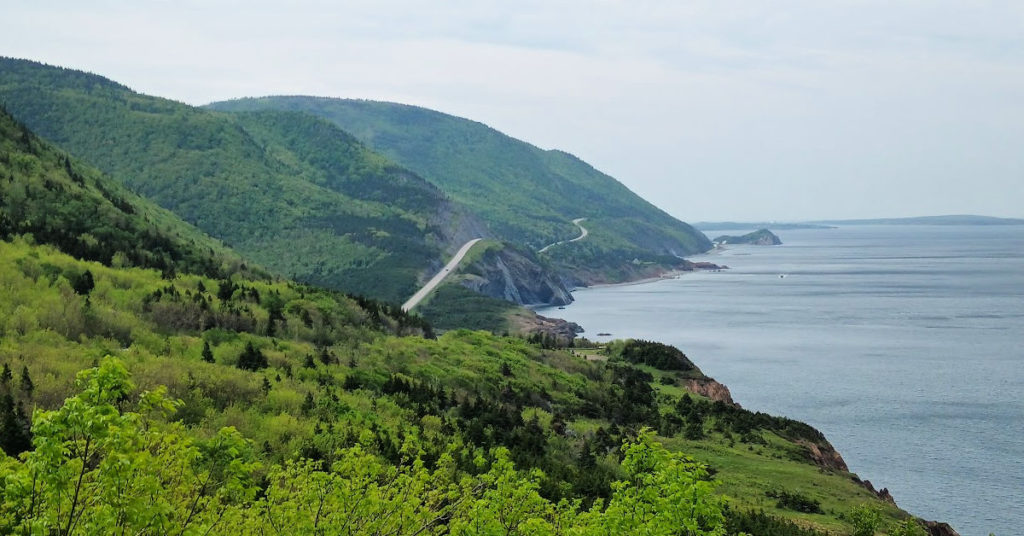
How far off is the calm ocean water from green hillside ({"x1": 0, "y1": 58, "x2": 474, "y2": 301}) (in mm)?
40545

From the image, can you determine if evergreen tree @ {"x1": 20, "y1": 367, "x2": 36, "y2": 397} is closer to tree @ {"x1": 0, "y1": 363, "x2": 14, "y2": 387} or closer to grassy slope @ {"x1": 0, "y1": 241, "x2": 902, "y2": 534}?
grassy slope @ {"x1": 0, "y1": 241, "x2": 902, "y2": 534}

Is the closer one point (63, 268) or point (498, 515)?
point (498, 515)

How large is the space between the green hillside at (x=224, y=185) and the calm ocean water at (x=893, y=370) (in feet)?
133

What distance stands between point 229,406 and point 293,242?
134594 mm

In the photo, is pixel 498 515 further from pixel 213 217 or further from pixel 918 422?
pixel 213 217

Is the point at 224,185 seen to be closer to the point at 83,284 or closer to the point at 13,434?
the point at 83,284

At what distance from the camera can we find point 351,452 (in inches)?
724

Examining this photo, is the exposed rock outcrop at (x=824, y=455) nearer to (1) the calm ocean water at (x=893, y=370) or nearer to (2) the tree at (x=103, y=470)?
(1) the calm ocean water at (x=893, y=370)

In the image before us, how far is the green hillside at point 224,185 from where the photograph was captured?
15475 cm

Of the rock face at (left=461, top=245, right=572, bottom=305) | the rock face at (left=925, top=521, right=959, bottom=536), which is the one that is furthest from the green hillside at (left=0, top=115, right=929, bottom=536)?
the rock face at (left=461, top=245, right=572, bottom=305)

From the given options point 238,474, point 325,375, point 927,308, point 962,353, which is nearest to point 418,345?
point 325,375

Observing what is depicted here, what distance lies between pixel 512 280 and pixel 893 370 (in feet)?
338

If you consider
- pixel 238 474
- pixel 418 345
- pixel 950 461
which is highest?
pixel 238 474

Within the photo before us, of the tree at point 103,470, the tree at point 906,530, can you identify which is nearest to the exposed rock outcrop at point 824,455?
the tree at point 906,530
